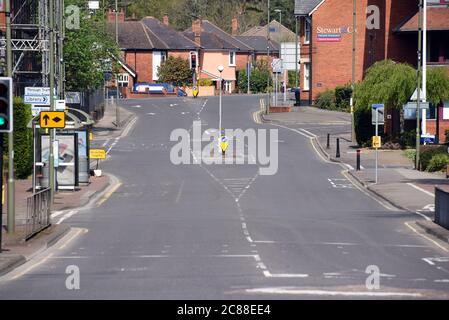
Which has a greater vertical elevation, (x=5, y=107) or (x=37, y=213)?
(x=5, y=107)

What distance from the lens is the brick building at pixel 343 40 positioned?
71625mm

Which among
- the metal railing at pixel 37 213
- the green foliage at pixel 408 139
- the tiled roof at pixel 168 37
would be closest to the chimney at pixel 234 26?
the tiled roof at pixel 168 37

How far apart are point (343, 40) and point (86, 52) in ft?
87.2

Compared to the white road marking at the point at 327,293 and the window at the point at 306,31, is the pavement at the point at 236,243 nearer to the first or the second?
the white road marking at the point at 327,293

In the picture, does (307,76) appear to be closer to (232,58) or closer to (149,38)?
(149,38)

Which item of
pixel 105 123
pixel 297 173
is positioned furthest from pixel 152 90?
pixel 297 173

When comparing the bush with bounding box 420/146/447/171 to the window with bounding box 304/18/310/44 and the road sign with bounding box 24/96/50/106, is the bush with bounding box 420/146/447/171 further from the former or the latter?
the window with bounding box 304/18/310/44

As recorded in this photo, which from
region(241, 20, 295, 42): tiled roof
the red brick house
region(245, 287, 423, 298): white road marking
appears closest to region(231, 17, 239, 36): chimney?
region(241, 20, 295, 42): tiled roof

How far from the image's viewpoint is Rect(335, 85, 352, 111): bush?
262 feet

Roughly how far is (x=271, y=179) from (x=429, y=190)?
7.95 m

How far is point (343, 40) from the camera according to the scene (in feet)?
269

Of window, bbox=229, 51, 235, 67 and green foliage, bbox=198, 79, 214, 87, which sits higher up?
window, bbox=229, 51, 235, 67

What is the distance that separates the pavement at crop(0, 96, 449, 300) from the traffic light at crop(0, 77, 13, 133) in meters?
2.78

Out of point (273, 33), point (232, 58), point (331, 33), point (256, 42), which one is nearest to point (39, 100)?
point (331, 33)
